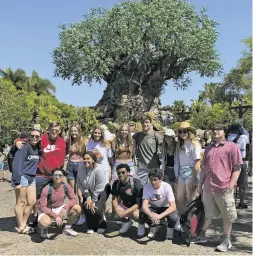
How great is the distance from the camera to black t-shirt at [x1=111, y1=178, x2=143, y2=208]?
530 centimetres

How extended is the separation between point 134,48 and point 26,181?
26847 mm

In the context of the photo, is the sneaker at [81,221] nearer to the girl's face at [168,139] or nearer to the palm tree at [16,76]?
the girl's face at [168,139]

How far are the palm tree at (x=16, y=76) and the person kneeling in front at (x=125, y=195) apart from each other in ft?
140

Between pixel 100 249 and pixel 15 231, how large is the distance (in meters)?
1.47

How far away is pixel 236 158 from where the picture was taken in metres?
4.50

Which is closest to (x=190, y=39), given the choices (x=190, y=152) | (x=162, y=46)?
(x=162, y=46)

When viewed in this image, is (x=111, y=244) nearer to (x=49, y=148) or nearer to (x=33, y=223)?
(x=33, y=223)

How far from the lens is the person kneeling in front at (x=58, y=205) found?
5.06m

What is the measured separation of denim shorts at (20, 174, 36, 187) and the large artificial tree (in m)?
25.6

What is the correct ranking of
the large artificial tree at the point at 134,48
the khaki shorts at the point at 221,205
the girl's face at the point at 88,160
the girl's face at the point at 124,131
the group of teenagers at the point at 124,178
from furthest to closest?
the large artificial tree at the point at 134,48, the girl's face at the point at 124,131, the girl's face at the point at 88,160, the group of teenagers at the point at 124,178, the khaki shorts at the point at 221,205

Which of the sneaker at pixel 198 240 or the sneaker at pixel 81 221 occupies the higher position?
the sneaker at pixel 81 221

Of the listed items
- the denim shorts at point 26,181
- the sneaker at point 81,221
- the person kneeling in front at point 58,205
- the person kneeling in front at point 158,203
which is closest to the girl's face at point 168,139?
the person kneeling in front at point 158,203

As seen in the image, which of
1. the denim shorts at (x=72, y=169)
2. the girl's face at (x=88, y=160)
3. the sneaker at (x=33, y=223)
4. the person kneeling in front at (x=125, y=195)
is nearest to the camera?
the person kneeling in front at (x=125, y=195)

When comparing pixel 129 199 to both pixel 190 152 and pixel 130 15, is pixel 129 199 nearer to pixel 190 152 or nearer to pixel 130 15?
pixel 190 152
